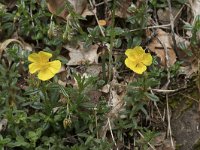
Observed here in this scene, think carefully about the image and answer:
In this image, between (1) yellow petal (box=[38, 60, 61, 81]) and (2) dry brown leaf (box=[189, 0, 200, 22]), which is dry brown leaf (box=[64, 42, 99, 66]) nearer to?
(1) yellow petal (box=[38, 60, 61, 81])

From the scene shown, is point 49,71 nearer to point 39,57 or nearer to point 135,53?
point 39,57

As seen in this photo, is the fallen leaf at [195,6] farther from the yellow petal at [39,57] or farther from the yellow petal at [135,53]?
the yellow petal at [39,57]

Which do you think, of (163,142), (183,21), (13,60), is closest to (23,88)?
(13,60)

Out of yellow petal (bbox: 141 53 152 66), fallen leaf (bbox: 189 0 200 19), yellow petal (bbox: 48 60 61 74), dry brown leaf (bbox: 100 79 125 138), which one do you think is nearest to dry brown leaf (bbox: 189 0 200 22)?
fallen leaf (bbox: 189 0 200 19)

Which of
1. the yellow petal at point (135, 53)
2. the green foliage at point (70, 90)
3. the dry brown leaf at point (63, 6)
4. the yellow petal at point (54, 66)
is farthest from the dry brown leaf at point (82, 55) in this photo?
the yellow petal at point (54, 66)

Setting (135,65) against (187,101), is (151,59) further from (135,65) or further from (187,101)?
(187,101)

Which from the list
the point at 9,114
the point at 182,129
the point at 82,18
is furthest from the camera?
the point at 82,18

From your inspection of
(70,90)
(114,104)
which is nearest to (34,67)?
(70,90)
